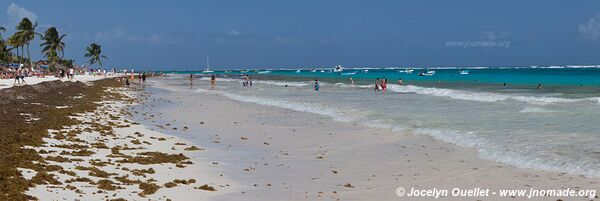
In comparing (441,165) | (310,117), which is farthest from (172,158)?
(310,117)

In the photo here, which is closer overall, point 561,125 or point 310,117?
point 561,125

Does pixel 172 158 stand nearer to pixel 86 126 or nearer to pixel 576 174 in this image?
pixel 86 126

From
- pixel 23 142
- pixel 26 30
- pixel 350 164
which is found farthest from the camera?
pixel 26 30

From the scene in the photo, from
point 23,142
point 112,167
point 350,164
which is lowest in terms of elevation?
point 350,164

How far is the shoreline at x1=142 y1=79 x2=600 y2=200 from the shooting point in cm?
1056

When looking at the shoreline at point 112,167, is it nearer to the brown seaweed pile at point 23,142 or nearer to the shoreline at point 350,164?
the brown seaweed pile at point 23,142

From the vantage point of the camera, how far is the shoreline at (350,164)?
10562mm

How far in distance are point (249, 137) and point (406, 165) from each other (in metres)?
6.85

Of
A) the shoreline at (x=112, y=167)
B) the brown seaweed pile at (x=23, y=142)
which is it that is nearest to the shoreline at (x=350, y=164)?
the shoreline at (x=112, y=167)

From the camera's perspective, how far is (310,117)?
25.6 m

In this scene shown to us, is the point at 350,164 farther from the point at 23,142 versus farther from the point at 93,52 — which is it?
the point at 93,52

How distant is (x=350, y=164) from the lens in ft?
43.4

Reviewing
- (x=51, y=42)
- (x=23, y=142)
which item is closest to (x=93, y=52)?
(x=51, y=42)

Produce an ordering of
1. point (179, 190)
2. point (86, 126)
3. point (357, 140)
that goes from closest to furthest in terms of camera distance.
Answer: point (179, 190) < point (357, 140) < point (86, 126)
